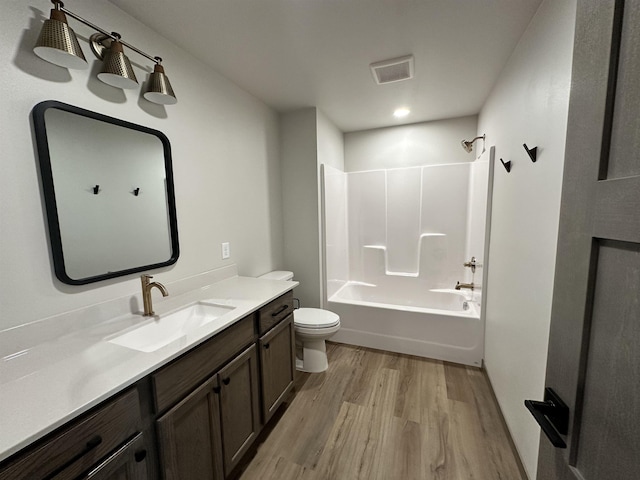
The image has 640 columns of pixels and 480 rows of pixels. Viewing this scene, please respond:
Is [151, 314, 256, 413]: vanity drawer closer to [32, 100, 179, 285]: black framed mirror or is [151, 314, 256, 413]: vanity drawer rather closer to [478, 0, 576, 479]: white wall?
[32, 100, 179, 285]: black framed mirror

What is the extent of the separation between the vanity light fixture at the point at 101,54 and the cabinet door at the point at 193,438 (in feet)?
4.70

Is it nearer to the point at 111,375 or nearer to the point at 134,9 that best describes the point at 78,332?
the point at 111,375

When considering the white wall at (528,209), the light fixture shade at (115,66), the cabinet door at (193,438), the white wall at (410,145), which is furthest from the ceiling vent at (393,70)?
the cabinet door at (193,438)

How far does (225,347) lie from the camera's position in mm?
1279

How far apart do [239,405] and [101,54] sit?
1837mm

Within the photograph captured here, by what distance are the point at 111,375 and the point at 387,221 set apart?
9.84ft

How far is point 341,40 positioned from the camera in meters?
1.60

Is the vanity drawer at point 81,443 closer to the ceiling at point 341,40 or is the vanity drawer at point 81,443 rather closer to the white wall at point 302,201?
the ceiling at point 341,40

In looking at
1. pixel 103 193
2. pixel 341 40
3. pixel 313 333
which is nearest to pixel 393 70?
pixel 341 40

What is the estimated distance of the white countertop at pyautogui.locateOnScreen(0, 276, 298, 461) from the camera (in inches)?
26.3

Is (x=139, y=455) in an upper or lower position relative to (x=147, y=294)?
lower

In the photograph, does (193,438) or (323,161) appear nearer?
(193,438)

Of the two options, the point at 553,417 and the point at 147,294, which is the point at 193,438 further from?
the point at 553,417

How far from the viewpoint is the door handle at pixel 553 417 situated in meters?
0.54
